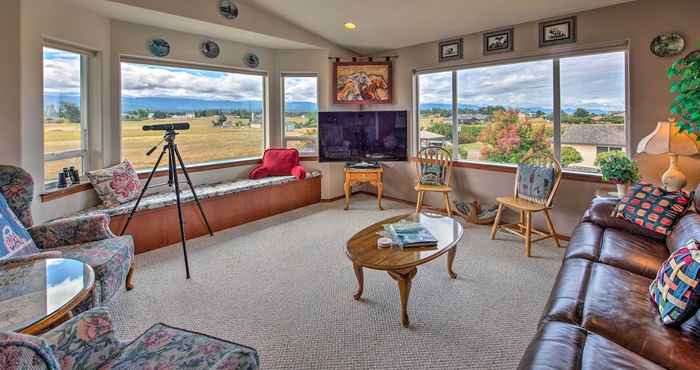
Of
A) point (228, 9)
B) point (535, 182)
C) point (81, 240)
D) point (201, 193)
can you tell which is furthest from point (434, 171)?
point (81, 240)

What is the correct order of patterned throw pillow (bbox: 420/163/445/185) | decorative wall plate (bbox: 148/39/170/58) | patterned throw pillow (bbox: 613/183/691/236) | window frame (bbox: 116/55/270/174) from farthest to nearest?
patterned throw pillow (bbox: 420/163/445/185) → decorative wall plate (bbox: 148/39/170/58) → window frame (bbox: 116/55/270/174) → patterned throw pillow (bbox: 613/183/691/236)

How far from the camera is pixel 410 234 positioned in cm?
260

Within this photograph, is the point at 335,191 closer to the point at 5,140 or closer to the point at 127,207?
the point at 127,207

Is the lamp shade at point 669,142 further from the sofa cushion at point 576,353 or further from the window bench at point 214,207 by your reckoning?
the window bench at point 214,207

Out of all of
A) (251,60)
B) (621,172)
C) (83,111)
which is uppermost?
(251,60)

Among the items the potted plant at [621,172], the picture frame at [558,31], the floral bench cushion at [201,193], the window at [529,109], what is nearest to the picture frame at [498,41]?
the window at [529,109]

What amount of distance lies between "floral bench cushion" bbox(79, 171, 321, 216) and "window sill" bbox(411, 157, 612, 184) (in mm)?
2167

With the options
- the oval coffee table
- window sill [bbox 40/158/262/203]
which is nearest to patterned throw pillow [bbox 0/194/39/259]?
the oval coffee table

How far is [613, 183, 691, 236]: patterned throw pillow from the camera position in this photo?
2.44 metres

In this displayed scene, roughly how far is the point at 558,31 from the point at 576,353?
3.61 m

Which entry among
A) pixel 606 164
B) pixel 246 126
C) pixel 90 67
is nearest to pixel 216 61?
pixel 246 126

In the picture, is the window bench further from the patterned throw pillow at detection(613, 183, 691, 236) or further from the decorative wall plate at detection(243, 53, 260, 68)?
the patterned throw pillow at detection(613, 183, 691, 236)

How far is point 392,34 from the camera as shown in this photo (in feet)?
15.5

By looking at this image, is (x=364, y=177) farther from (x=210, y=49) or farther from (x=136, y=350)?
(x=136, y=350)
